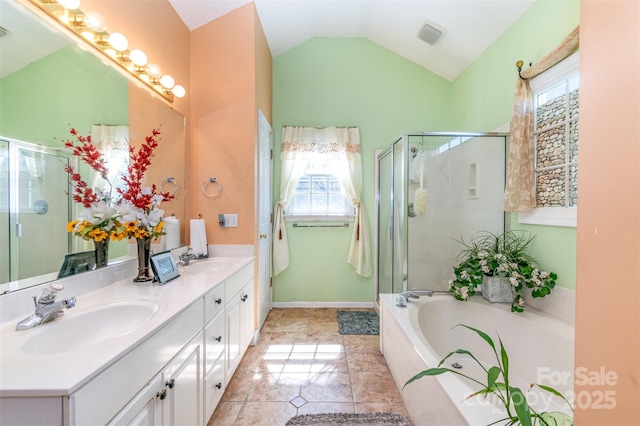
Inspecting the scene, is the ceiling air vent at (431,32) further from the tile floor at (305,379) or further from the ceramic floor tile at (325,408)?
the ceramic floor tile at (325,408)

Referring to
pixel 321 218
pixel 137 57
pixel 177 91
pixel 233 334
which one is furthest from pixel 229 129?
pixel 233 334

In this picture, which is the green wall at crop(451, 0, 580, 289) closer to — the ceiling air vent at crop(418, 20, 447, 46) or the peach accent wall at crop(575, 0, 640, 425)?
the ceiling air vent at crop(418, 20, 447, 46)

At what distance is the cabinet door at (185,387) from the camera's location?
1.01 metres

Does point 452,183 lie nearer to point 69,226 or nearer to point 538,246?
point 538,246

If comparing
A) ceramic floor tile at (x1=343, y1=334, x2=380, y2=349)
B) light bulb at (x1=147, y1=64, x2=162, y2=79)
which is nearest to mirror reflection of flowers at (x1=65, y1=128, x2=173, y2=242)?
light bulb at (x1=147, y1=64, x2=162, y2=79)

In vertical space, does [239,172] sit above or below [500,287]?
above

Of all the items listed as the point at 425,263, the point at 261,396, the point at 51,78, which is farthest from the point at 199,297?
the point at 425,263

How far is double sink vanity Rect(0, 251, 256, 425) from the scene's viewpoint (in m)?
0.62

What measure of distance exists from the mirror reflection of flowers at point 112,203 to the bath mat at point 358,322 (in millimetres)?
1936

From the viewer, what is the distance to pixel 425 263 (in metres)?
2.29

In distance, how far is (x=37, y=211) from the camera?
1.07 meters

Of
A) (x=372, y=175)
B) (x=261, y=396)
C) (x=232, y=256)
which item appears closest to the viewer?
(x=261, y=396)

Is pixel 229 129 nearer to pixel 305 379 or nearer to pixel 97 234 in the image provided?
pixel 97 234

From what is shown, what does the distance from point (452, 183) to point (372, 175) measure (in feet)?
3.33
